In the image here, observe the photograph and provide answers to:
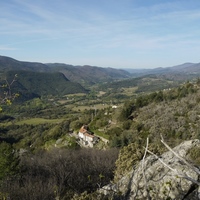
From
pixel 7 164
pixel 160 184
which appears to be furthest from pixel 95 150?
pixel 160 184

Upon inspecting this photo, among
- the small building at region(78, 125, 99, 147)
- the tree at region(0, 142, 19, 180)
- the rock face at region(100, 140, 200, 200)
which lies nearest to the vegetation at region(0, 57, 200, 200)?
the tree at region(0, 142, 19, 180)

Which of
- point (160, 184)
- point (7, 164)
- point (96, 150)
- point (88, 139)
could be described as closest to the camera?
point (160, 184)

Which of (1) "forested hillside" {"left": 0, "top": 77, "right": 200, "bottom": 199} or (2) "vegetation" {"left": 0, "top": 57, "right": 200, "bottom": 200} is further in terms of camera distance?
(1) "forested hillside" {"left": 0, "top": 77, "right": 200, "bottom": 199}

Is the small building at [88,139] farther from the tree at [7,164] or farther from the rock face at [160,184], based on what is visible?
the rock face at [160,184]

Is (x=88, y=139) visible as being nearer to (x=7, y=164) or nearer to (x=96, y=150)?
(x=96, y=150)

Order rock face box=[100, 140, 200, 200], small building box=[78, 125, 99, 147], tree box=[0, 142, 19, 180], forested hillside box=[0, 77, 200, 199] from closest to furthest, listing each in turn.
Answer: rock face box=[100, 140, 200, 200], forested hillside box=[0, 77, 200, 199], tree box=[0, 142, 19, 180], small building box=[78, 125, 99, 147]

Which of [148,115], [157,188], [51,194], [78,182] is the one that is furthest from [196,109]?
[157,188]

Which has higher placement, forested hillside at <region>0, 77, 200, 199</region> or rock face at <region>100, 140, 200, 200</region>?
rock face at <region>100, 140, 200, 200</region>

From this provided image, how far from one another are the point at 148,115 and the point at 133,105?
1029cm

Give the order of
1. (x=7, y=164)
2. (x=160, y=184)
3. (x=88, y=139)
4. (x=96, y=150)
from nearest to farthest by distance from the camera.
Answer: (x=160, y=184)
(x=7, y=164)
(x=96, y=150)
(x=88, y=139)

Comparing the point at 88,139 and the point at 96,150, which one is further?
Answer: the point at 88,139

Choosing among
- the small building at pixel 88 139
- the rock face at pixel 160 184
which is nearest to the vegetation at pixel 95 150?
the rock face at pixel 160 184

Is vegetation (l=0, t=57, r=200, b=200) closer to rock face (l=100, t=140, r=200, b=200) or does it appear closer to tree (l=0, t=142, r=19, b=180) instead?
tree (l=0, t=142, r=19, b=180)

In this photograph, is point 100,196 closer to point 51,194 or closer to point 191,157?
point 191,157
